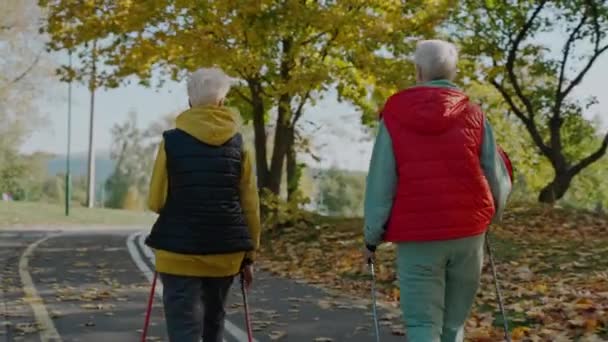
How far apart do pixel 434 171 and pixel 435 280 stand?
524 mm

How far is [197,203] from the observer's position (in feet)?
14.7

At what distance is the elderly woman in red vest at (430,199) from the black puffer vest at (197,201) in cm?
78

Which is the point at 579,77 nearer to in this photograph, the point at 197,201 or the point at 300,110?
the point at 300,110

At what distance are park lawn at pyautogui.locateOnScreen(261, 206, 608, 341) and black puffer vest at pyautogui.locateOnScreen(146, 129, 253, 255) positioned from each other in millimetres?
3351

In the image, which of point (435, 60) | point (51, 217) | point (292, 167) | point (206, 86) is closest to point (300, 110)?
point (292, 167)

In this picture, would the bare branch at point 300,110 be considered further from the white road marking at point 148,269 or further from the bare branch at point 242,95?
the white road marking at point 148,269

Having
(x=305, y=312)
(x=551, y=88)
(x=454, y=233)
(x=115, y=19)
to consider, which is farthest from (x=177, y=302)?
(x=551, y=88)

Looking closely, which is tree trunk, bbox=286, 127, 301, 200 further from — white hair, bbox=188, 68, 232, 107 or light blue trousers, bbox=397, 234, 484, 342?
light blue trousers, bbox=397, 234, 484, 342

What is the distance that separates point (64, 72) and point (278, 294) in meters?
12.2

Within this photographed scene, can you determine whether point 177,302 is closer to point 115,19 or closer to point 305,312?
point 305,312

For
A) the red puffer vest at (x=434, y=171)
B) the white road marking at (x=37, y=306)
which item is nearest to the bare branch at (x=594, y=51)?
the white road marking at (x=37, y=306)

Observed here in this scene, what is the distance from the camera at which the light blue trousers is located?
4.12m

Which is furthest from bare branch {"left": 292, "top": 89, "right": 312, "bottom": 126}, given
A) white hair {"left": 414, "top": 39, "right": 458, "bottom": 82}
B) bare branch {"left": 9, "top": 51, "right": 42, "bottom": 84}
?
bare branch {"left": 9, "top": 51, "right": 42, "bottom": 84}

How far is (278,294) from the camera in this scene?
10.5 m
